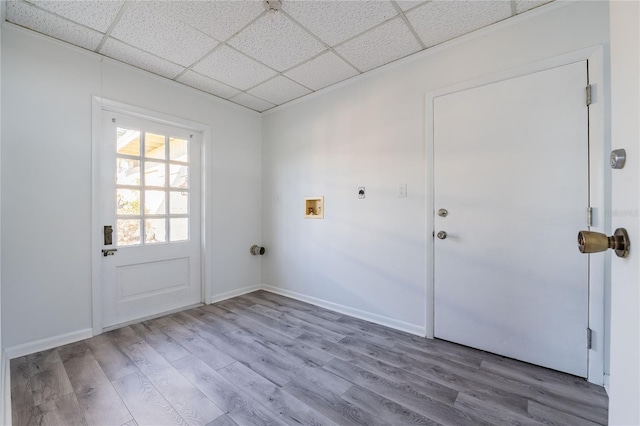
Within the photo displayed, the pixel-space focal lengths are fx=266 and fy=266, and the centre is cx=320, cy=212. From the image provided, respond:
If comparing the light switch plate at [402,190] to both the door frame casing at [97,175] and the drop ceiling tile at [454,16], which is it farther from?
the door frame casing at [97,175]

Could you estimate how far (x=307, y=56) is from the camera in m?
2.44

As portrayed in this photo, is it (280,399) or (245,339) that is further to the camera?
(245,339)

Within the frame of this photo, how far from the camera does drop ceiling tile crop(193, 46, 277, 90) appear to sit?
95.0 inches

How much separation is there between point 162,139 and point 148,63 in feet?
2.40

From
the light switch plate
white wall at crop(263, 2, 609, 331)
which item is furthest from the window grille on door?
the light switch plate

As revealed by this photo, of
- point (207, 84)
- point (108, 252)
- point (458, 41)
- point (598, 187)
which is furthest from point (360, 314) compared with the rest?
point (207, 84)

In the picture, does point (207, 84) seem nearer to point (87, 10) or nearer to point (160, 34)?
point (160, 34)

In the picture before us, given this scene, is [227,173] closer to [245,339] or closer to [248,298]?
[248,298]

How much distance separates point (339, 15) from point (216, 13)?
0.88 m

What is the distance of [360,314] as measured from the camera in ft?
9.13

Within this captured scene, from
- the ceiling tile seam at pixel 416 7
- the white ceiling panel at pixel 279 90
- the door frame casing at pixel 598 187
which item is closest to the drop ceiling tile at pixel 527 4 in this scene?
the door frame casing at pixel 598 187

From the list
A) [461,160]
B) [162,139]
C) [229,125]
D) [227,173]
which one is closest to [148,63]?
[162,139]

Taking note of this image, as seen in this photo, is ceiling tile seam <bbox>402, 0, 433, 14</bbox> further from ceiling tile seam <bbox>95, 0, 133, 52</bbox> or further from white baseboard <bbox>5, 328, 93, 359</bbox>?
white baseboard <bbox>5, 328, 93, 359</bbox>

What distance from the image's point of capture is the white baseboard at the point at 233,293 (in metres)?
3.27
